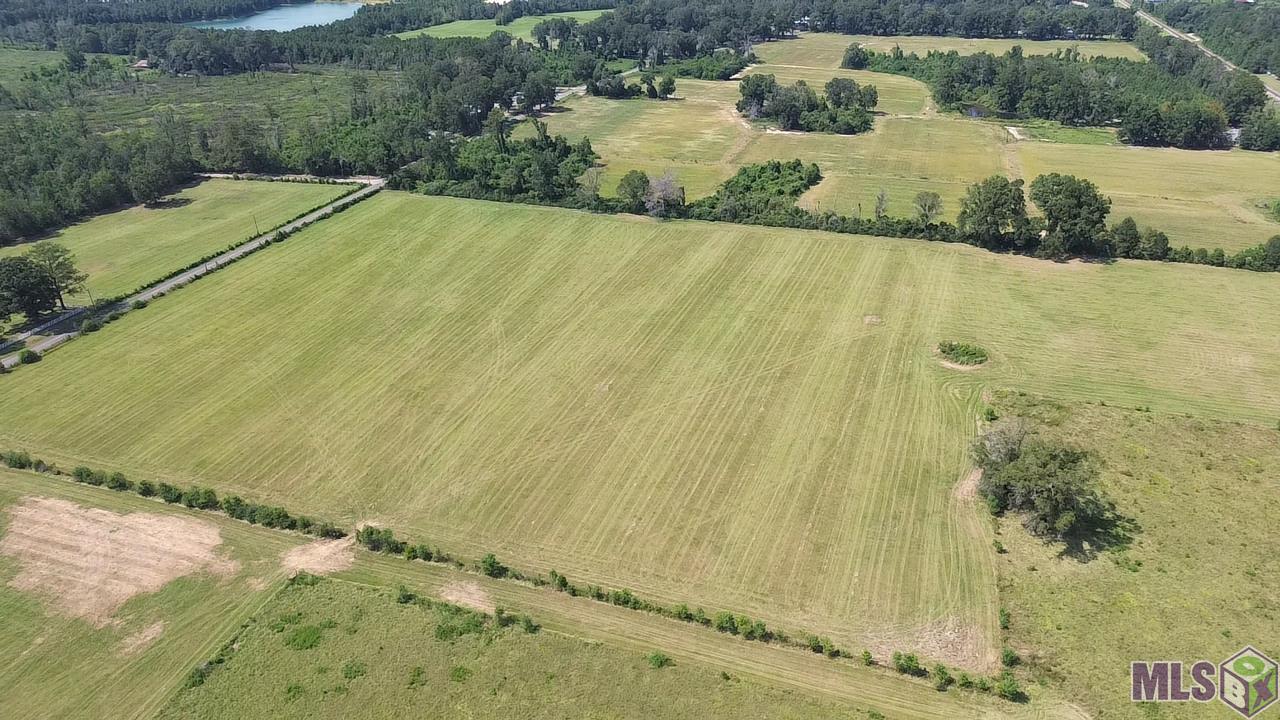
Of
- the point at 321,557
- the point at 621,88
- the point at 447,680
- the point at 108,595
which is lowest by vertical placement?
the point at 447,680

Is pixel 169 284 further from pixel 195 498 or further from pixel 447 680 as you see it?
pixel 447 680

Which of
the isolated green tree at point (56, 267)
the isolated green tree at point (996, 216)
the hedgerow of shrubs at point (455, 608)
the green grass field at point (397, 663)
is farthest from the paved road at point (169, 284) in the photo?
the isolated green tree at point (996, 216)

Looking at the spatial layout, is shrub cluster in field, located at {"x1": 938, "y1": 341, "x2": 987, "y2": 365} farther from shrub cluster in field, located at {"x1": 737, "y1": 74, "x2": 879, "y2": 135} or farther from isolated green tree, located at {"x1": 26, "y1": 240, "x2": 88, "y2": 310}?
isolated green tree, located at {"x1": 26, "y1": 240, "x2": 88, "y2": 310}

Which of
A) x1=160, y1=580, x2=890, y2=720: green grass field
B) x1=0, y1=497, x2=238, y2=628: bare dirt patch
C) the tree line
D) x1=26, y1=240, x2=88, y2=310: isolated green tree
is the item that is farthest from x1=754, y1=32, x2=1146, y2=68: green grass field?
x1=160, y1=580, x2=890, y2=720: green grass field

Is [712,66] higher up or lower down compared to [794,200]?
higher up

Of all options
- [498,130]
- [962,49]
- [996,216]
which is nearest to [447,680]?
[996,216]

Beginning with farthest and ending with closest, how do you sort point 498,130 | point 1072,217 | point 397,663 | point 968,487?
point 498,130 < point 1072,217 < point 968,487 < point 397,663


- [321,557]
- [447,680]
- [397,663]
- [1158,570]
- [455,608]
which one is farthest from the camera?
[321,557]
